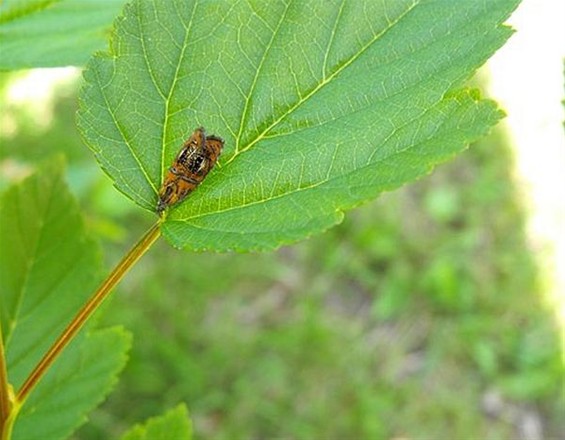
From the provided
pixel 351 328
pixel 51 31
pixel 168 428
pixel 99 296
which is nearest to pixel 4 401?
pixel 99 296

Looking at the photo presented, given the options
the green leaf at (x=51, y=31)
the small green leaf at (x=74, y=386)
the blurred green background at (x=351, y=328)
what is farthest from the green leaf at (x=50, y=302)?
the blurred green background at (x=351, y=328)

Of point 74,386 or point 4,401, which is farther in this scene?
point 74,386

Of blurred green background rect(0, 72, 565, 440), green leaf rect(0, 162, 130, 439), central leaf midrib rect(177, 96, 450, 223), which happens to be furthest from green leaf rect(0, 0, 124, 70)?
blurred green background rect(0, 72, 565, 440)

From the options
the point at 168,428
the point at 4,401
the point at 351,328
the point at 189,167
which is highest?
the point at 351,328

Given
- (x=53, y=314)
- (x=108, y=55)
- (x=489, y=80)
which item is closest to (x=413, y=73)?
(x=108, y=55)

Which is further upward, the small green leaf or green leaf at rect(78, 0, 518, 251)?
green leaf at rect(78, 0, 518, 251)

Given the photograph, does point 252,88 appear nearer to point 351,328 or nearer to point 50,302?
point 50,302

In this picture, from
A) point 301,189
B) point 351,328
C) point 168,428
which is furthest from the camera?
point 351,328

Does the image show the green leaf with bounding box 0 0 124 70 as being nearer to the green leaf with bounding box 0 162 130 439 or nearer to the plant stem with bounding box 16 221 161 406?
the green leaf with bounding box 0 162 130 439
